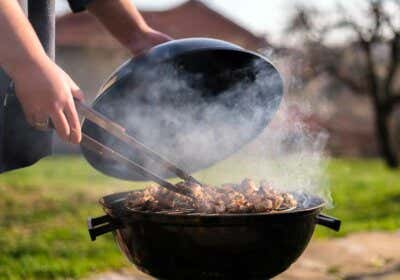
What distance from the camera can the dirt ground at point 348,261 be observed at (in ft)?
14.3

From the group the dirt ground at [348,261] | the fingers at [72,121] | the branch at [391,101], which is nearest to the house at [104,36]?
the branch at [391,101]

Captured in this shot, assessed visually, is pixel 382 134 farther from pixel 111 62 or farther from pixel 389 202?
pixel 111 62

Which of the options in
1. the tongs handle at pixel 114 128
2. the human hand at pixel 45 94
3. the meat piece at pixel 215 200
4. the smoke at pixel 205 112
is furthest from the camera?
the smoke at pixel 205 112

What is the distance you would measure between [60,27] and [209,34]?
600 cm

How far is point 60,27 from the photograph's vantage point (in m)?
22.5

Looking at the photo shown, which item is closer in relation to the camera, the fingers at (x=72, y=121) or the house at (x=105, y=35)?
the fingers at (x=72, y=121)

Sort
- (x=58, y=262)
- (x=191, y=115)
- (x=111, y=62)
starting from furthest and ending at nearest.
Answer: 1. (x=111, y=62)
2. (x=58, y=262)
3. (x=191, y=115)

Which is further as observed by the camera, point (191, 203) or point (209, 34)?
point (209, 34)

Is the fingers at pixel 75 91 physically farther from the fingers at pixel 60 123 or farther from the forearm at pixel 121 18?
the forearm at pixel 121 18

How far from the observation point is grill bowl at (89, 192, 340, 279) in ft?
7.11

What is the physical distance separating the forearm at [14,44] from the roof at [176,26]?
59.9 ft

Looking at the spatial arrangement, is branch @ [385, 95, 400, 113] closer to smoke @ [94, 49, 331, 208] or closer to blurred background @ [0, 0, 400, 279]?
blurred background @ [0, 0, 400, 279]

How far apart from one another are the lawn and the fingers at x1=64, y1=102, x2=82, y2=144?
8.14ft

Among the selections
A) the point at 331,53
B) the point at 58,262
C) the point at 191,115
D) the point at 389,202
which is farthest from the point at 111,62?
the point at 191,115
